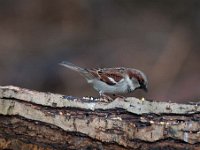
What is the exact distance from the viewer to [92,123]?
434 centimetres

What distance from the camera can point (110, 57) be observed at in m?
8.77

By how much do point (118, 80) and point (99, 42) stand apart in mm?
3827

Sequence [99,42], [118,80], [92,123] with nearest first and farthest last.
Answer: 1. [92,123]
2. [118,80]
3. [99,42]

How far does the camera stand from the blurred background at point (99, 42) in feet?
26.9

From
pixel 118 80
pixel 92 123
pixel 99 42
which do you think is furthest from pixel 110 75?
pixel 99 42

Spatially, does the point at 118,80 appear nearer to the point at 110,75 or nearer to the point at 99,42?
the point at 110,75

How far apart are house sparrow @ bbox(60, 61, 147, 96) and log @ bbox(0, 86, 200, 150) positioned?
0.93 m

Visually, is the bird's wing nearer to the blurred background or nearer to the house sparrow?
the house sparrow

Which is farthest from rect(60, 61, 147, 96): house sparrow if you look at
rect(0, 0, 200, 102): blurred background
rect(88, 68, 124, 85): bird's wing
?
rect(0, 0, 200, 102): blurred background

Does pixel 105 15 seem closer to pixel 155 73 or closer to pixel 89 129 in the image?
pixel 155 73

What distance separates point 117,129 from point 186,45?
188 inches

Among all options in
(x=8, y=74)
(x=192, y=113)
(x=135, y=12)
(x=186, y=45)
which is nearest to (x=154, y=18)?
(x=135, y=12)

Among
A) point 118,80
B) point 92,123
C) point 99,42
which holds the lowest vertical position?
point 92,123

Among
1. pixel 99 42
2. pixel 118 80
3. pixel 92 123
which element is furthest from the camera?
pixel 99 42
